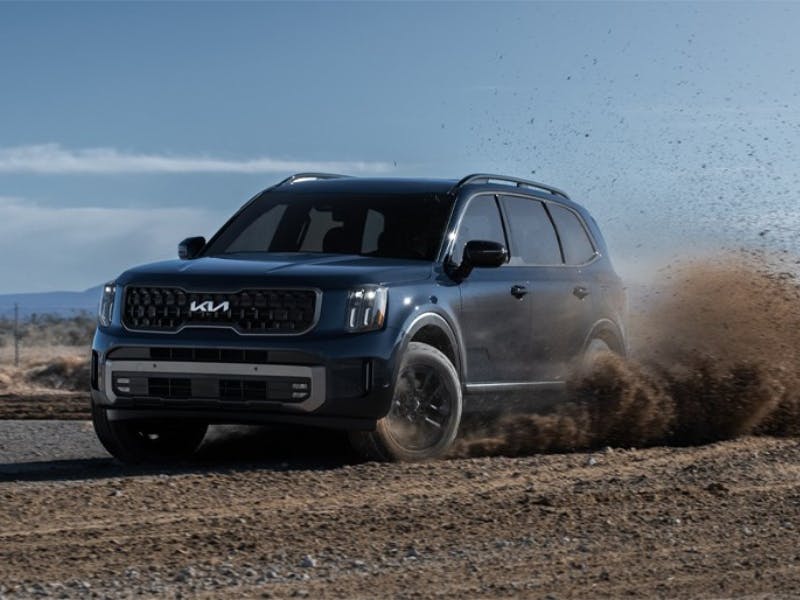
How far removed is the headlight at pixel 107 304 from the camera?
970 cm

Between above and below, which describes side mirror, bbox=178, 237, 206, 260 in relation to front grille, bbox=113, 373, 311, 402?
above

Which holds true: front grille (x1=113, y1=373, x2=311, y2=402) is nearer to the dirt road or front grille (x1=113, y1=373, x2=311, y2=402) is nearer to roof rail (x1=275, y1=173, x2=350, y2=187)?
the dirt road

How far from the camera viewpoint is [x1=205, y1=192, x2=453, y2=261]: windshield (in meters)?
10.3

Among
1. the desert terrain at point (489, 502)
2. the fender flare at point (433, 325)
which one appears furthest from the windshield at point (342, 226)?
the desert terrain at point (489, 502)

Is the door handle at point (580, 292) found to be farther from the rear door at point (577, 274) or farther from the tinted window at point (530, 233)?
the tinted window at point (530, 233)

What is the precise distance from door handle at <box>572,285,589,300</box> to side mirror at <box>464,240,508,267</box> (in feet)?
4.85

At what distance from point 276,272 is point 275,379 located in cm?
67

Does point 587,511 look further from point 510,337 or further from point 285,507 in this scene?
point 510,337

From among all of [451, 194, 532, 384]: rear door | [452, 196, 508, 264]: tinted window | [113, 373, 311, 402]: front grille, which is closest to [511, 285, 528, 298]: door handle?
[451, 194, 532, 384]: rear door

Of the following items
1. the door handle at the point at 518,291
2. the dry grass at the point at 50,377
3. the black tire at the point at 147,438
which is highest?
the door handle at the point at 518,291

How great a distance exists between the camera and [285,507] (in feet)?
25.7

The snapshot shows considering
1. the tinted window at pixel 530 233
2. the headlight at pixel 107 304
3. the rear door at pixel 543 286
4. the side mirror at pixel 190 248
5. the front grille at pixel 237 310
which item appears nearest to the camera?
the front grille at pixel 237 310

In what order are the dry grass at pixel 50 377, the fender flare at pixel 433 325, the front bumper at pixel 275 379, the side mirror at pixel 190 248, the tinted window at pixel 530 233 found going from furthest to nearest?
the dry grass at pixel 50 377
the tinted window at pixel 530 233
the side mirror at pixel 190 248
the fender flare at pixel 433 325
the front bumper at pixel 275 379

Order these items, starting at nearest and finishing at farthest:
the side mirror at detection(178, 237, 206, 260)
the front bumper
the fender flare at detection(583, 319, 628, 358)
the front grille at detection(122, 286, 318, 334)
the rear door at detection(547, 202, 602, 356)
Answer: the front bumper, the front grille at detection(122, 286, 318, 334), the side mirror at detection(178, 237, 206, 260), the rear door at detection(547, 202, 602, 356), the fender flare at detection(583, 319, 628, 358)
